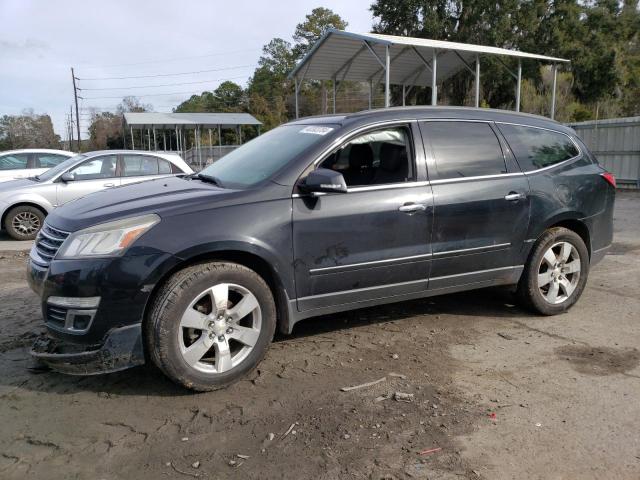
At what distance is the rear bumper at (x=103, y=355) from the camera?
10.4 ft

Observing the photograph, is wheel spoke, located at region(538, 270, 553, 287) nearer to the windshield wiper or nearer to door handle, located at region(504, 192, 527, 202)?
door handle, located at region(504, 192, 527, 202)

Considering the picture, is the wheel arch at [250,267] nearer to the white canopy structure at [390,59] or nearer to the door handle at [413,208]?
the door handle at [413,208]

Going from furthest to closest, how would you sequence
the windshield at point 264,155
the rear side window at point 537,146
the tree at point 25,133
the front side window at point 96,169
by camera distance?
the tree at point 25,133, the front side window at point 96,169, the rear side window at point 537,146, the windshield at point 264,155

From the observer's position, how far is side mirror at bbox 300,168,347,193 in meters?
3.54

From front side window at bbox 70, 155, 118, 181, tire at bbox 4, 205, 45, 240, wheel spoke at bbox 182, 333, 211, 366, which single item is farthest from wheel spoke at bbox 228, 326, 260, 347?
tire at bbox 4, 205, 45, 240

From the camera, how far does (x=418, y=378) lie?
3.62 meters

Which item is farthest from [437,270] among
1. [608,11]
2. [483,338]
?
[608,11]

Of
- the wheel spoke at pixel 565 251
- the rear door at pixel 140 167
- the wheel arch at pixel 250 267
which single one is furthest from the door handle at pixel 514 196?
the rear door at pixel 140 167

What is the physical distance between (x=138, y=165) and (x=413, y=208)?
279 inches

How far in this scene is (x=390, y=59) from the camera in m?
17.9

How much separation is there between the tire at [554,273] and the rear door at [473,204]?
0.73 ft

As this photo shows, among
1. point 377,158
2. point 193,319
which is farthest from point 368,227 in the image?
point 193,319

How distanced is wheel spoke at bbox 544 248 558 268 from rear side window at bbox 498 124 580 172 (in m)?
0.75

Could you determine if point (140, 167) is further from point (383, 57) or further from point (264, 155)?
point (383, 57)
